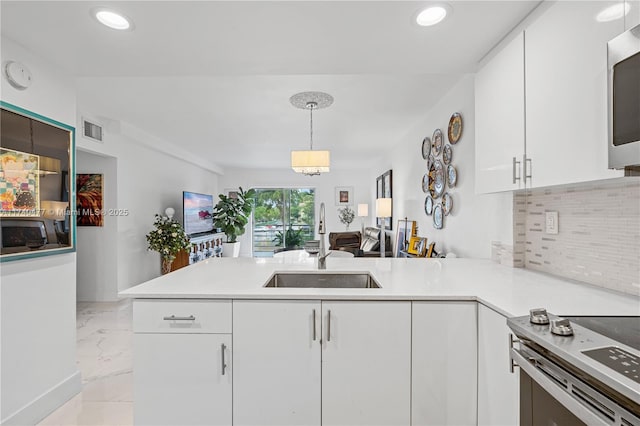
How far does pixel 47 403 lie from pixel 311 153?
308 cm

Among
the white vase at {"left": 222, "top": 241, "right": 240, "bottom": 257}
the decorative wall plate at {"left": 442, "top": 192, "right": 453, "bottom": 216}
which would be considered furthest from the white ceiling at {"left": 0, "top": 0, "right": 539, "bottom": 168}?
the white vase at {"left": 222, "top": 241, "right": 240, "bottom": 257}

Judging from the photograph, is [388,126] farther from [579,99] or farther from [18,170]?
[18,170]

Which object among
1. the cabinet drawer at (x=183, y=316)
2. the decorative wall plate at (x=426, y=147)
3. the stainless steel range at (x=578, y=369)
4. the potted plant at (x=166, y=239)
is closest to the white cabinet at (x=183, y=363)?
the cabinet drawer at (x=183, y=316)

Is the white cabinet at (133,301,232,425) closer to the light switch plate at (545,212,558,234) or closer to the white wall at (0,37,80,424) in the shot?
the white wall at (0,37,80,424)

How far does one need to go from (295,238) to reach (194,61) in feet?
23.5

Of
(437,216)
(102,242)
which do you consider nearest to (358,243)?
(437,216)

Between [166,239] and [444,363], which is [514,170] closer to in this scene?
[444,363]

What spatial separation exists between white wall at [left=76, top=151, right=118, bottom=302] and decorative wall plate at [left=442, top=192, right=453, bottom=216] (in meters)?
4.20

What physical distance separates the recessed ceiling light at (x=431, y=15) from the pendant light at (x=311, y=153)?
1.80 metres

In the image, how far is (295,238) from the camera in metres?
8.91

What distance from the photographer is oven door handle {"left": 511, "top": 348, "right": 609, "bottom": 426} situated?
2.37 ft

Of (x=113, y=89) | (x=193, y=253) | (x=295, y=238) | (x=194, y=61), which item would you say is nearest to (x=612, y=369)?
(x=194, y=61)

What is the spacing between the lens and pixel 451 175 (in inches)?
119

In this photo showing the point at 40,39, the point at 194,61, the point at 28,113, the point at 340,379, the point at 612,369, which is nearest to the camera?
the point at 612,369
